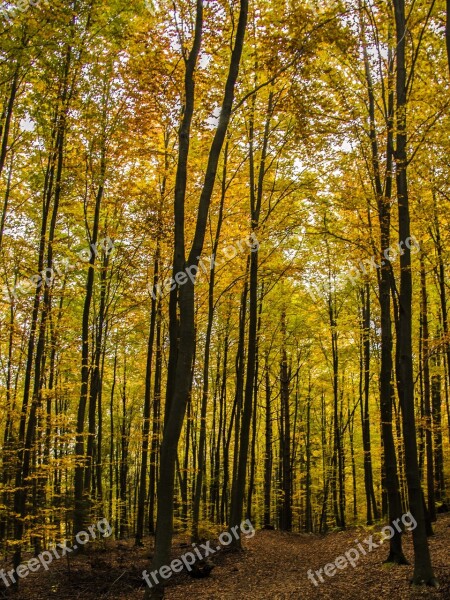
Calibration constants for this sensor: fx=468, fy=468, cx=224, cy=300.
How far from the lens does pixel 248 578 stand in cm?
1012

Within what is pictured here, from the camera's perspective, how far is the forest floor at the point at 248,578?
785 cm

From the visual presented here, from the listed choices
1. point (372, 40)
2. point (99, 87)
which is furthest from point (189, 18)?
point (99, 87)

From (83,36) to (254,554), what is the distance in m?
13.8

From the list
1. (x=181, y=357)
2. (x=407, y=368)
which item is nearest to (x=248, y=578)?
(x=407, y=368)

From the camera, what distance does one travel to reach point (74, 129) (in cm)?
1243

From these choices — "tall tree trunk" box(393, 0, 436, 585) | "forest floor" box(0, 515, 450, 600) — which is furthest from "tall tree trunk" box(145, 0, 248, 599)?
"forest floor" box(0, 515, 450, 600)

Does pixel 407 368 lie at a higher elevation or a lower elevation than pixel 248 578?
higher

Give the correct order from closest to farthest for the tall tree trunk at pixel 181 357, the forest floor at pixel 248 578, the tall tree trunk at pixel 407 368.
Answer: the tall tree trunk at pixel 181 357 < the tall tree trunk at pixel 407 368 < the forest floor at pixel 248 578

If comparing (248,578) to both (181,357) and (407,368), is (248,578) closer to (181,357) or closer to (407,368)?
(407,368)

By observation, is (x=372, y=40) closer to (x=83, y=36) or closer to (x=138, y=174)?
(x=83, y=36)

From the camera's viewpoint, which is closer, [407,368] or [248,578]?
[407,368]

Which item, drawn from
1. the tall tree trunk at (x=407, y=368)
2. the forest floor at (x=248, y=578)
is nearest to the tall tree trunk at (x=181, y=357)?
the tall tree trunk at (x=407, y=368)

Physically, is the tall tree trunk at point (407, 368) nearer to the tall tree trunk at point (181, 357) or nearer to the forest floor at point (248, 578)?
the forest floor at point (248, 578)

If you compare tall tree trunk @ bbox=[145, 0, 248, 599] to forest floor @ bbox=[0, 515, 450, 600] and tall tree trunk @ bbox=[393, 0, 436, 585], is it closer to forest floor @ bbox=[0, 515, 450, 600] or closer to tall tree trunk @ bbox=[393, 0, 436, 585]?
tall tree trunk @ bbox=[393, 0, 436, 585]
